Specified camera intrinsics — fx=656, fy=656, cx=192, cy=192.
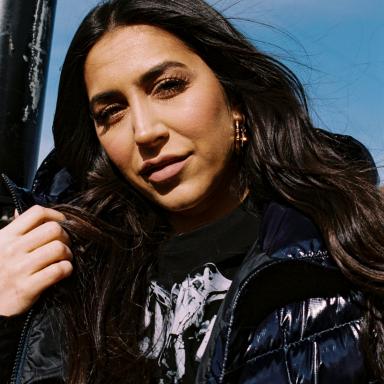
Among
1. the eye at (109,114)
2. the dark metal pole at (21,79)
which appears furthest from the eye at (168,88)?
the dark metal pole at (21,79)

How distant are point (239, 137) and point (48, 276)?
3.36ft

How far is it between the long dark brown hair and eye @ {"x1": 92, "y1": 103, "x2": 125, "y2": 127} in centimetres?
36

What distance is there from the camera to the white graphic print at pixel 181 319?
255 cm

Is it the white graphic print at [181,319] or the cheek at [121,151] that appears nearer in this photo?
the white graphic print at [181,319]

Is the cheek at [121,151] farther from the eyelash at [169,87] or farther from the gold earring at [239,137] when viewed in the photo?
the gold earring at [239,137]

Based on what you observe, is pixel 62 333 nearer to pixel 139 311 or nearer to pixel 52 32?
pixel 139 311

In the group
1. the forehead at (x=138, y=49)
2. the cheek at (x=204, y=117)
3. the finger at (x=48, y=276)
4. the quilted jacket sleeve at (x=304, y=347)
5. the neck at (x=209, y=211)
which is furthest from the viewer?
the neck at (x=209, y=211)

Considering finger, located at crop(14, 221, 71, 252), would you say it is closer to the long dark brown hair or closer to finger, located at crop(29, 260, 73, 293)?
finger, located at crop(29, 260, 73, 293)

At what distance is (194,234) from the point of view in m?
2.82

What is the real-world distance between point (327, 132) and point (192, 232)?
771 mm

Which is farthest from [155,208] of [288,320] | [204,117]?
→ [288,320]

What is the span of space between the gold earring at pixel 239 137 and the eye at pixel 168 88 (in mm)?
334

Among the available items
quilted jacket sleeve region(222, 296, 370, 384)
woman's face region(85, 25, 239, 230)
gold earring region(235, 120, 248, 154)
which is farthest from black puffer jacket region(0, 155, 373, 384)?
gold earring region(235, 120, 248, 154)

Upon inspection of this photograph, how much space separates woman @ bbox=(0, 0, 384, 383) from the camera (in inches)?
90.1
